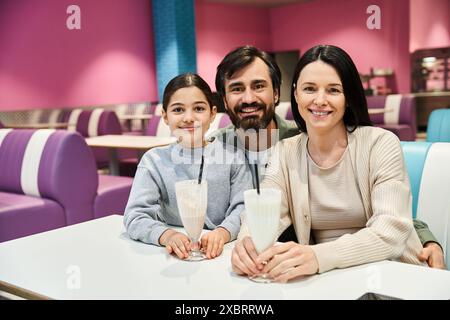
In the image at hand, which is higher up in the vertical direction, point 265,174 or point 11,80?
point 11,80

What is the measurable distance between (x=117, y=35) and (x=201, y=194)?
321 inches

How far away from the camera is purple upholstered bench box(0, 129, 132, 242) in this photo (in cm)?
303

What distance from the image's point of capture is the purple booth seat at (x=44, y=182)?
9.91 feet

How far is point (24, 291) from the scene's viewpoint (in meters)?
1.11

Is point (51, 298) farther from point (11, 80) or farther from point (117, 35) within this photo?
point (117, 35)

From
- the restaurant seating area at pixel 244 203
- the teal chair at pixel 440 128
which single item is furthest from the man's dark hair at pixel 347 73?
the teal chair at pixel 440 128

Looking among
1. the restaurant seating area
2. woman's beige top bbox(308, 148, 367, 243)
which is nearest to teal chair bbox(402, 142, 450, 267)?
the restaurant seating area

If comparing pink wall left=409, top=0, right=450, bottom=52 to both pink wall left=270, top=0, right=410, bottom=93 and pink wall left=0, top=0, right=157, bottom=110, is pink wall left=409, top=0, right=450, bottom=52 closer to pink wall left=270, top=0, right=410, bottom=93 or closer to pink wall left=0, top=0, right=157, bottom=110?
pink wall left=270, top=0, right=410, bottom=93

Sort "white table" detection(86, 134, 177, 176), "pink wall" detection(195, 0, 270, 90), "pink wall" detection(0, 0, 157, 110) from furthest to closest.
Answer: "pink wall" detection(195, 0, 270, 90) < "pink wall" detection(0, 0, 157, 110) < "white table" detection(86, 134, 177, 176)

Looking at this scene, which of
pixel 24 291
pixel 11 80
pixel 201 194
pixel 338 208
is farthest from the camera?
pixel 11 80

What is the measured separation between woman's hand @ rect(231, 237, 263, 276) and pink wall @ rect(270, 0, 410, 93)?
920cm
